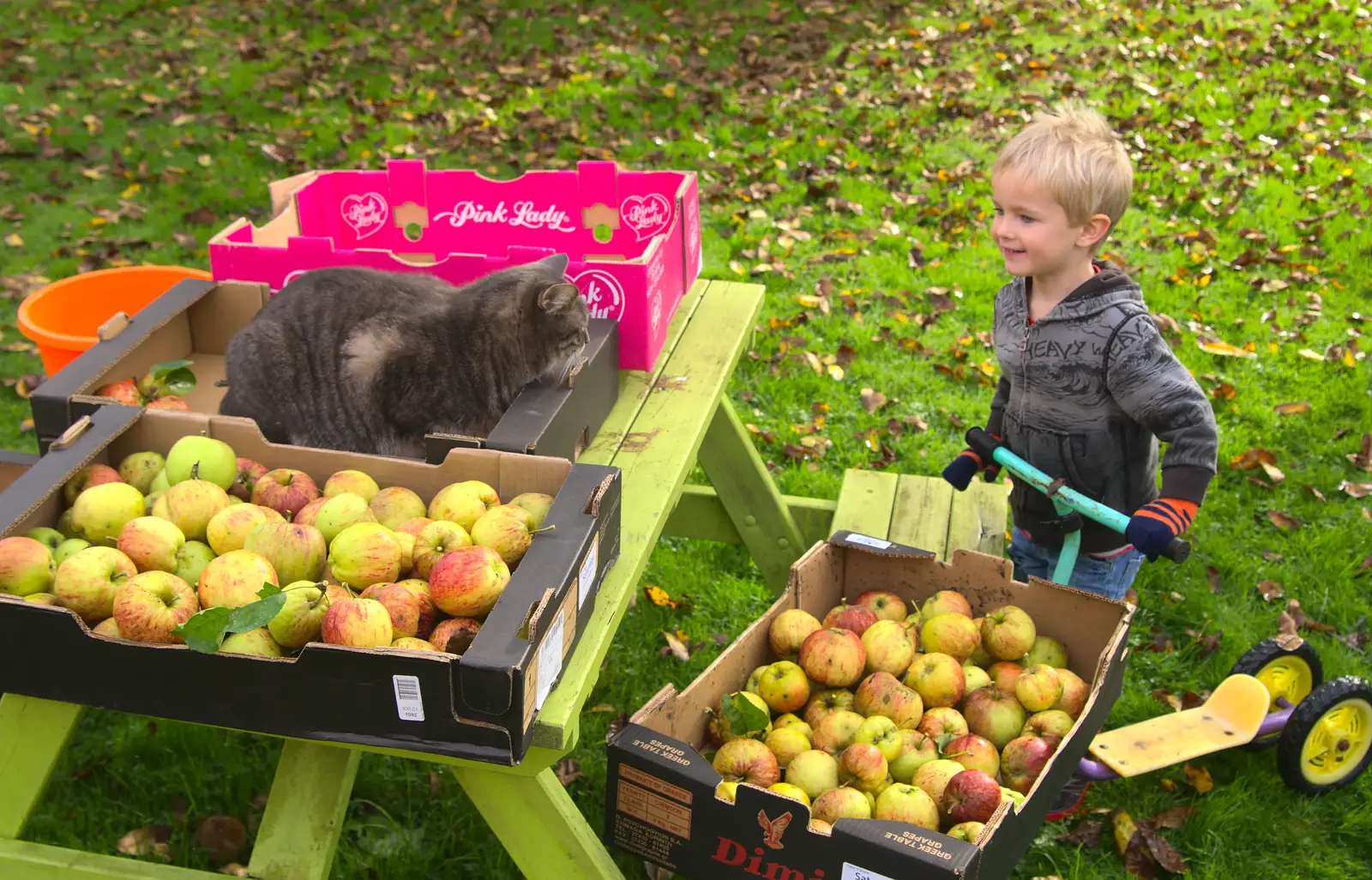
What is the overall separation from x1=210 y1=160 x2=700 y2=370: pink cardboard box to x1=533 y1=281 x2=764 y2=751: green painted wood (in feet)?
0.42

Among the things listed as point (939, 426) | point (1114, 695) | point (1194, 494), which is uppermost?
point (1194, 494)

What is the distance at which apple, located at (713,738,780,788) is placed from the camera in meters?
2.31

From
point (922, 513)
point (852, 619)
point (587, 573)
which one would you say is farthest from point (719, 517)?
point (587, 573)

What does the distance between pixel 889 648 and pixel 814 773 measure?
0.42 meters

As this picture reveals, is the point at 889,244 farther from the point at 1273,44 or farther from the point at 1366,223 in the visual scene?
the point at 1273,44

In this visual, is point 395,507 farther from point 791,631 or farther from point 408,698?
point 791,631

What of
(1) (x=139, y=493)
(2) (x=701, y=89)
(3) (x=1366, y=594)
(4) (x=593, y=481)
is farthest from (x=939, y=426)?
(2) (x=701, y=89)

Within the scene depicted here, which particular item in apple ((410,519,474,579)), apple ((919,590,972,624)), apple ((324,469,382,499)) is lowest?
Result: apple ((919,590,972,624))

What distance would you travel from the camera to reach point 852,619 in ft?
8.98

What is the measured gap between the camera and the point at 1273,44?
8609 mm

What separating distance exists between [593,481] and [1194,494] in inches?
56.0

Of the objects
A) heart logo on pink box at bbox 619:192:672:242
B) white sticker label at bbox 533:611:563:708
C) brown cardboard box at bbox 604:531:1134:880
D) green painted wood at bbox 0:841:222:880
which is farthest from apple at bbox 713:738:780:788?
heart logo on pink box at bbox 619:192:672:242

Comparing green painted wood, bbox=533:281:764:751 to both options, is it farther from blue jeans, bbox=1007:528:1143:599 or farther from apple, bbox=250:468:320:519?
blue jeans, bbox=1007:528:1143:599

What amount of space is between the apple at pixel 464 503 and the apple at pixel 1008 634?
127 cm
